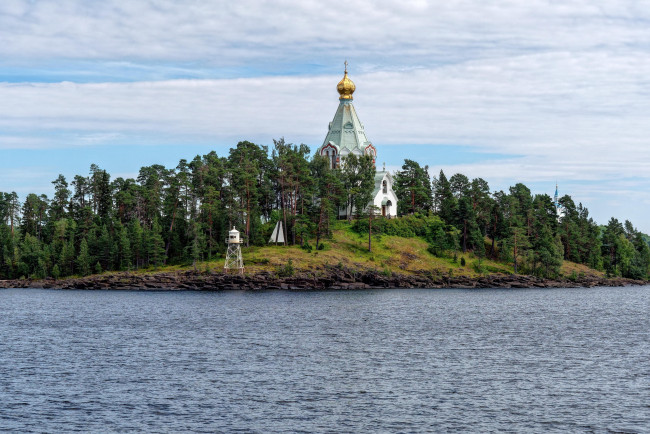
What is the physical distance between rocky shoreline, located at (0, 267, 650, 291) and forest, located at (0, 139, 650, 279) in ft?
15.9

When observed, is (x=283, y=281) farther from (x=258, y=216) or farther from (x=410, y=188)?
(x=410, y=188)

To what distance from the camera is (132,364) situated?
45.0 metres

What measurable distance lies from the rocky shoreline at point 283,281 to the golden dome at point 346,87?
46.0 m

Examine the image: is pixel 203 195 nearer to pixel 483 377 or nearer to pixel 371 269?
pixel 371 269

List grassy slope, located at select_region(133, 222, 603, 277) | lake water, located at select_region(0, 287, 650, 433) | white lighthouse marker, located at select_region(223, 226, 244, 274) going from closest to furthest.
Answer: lake water, located at select_region(0, 287, 650, 433) < white lighthouse marker, located at select_region(223, 226, 244, 274) < grassy slope, located at select_region(133, 222, 603, 277)

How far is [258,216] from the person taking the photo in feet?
404

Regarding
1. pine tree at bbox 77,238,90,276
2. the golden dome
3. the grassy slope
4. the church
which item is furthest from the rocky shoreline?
the golden dome

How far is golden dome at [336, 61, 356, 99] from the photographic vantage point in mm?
144250

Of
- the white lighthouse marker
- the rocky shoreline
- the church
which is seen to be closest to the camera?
the rocky shoreline

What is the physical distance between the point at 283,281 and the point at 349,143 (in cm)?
4639

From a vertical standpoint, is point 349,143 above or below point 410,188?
above

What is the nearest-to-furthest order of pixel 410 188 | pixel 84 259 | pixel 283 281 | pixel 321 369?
pixel 321 369, pixel 283 281, pixel 84 259, pixel 410 188

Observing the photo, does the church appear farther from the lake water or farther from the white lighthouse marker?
the lake water

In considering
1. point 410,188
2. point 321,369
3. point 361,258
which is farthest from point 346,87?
point 321,369
